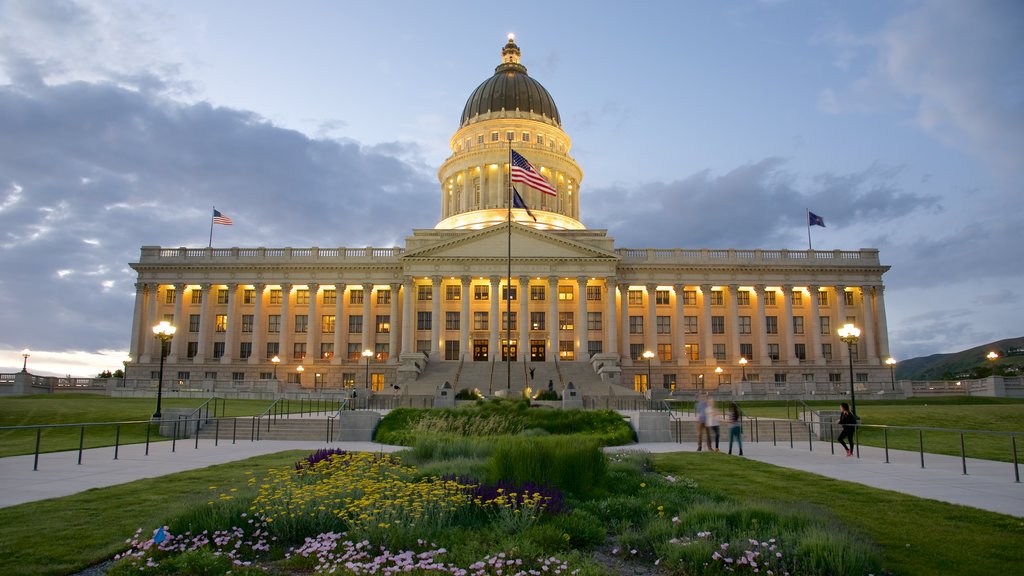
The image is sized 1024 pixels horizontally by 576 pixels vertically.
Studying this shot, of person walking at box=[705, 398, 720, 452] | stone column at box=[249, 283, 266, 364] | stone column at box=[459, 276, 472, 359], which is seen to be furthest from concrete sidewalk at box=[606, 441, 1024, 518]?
stone column at box=[249, 283, 266, 364]

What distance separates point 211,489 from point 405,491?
522cm

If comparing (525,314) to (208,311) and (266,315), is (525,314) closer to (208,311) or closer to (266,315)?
(266,315)

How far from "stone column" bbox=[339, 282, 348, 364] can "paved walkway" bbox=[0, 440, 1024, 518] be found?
48115 millimetres

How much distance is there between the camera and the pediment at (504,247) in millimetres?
71188

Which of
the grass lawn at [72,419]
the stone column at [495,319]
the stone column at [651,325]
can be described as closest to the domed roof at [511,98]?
the stone column at [651,325]

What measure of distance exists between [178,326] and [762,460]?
7227 centimetres

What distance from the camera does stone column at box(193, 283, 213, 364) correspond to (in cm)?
7662

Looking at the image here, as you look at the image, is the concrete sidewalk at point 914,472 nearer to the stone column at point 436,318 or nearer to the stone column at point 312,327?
the stone column at point 436,318

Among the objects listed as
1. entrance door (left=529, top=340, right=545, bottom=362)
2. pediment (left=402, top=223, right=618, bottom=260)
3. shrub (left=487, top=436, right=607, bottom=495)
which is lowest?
shrub (left=487, top=436, right=607, bottom=495)

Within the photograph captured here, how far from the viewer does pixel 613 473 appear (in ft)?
51.0

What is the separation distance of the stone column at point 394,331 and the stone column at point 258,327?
1457 centimetres

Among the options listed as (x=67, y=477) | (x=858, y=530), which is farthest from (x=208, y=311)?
(x=858, y=530)

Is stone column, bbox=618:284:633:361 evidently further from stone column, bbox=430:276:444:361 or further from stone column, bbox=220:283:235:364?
stone column, bbox=220:283:235:364

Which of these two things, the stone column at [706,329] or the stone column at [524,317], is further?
the stone column at [706,329]
